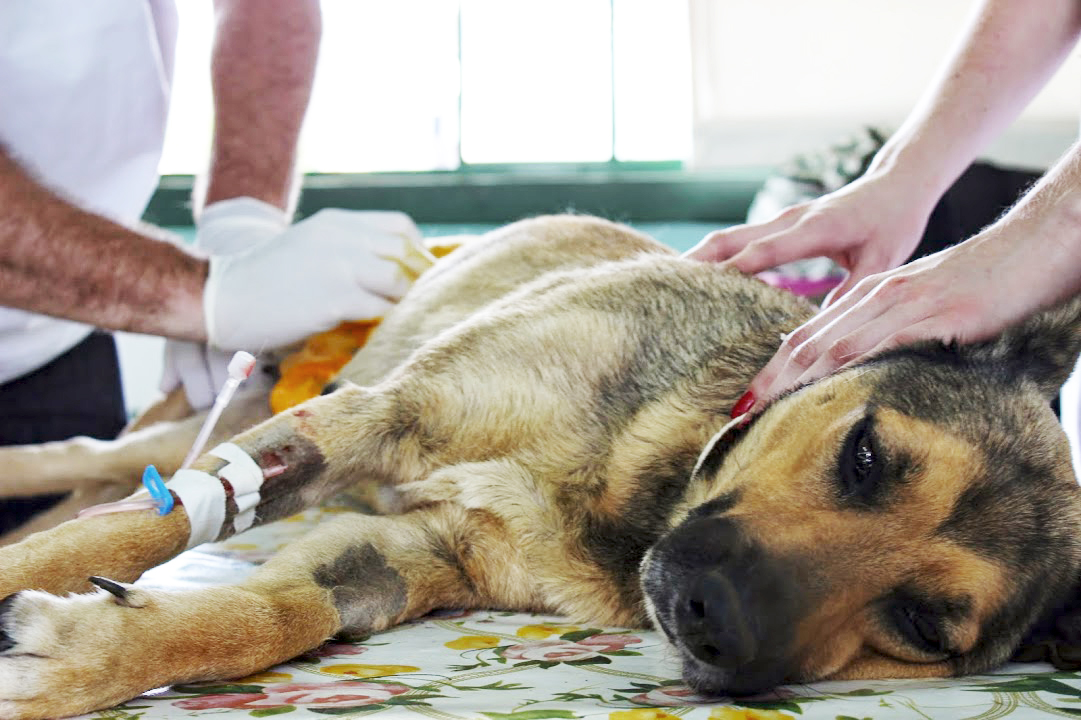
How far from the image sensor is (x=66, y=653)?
1.35 meters

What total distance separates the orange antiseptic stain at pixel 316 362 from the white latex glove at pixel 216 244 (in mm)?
181

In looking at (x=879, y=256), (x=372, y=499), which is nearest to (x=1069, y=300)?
(x=879, y=256)

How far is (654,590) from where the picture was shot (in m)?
1.61

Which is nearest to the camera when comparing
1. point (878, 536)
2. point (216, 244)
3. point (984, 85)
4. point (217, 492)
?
point (878, 536)

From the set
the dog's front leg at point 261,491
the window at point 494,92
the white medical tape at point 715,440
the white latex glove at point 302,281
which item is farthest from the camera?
the window at point 494,92

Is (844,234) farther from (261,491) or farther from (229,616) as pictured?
(229,616)

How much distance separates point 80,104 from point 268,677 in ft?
6.24

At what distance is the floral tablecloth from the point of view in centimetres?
127

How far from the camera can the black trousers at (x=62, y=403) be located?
3.01 metres

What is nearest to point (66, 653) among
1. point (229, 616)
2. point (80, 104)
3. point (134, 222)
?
point (229, 616)

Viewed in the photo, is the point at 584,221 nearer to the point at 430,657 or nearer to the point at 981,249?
the point at 981,249

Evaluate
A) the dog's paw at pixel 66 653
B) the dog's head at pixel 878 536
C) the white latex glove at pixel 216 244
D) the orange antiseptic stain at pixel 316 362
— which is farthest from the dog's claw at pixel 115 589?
the white latex glove at pixel 216 244

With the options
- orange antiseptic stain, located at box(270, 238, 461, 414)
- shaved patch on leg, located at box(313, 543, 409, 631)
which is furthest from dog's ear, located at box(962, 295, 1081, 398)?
orange antiseptic stain, located at box(270, 238, 461, 414)

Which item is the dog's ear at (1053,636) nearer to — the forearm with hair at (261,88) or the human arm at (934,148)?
the human arm at (934,148)
